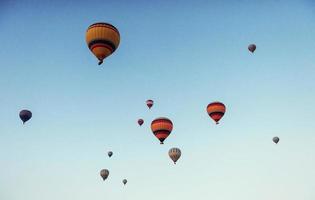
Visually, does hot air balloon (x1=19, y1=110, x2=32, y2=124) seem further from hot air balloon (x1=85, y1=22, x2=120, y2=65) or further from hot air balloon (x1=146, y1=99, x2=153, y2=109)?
hot air balloon (x1=85, y1=22, x2=120, y2=65)

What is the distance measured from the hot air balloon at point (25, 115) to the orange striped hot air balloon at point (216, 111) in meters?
18.8

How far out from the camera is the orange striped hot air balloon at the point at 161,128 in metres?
31.2

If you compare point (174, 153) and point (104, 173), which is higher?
point (104, 173)

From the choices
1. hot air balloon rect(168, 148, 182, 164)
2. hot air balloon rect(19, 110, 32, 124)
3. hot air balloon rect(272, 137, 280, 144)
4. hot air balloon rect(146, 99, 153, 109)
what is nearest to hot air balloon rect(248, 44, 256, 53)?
hot air balloon rect(168, 148, 182, 164)

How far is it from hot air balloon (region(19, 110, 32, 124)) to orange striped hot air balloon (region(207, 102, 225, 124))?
18752mm

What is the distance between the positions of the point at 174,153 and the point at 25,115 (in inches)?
635

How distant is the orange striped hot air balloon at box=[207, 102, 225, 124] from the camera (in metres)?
32.7

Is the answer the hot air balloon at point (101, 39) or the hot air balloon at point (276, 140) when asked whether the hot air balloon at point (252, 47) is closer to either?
the hot air balloon at point (276, 140)

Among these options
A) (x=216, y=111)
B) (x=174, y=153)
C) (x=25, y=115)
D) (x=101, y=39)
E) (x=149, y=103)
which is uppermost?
(x=149, y=103)

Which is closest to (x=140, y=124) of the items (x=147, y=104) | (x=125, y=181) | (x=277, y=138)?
(x=147, y=104)

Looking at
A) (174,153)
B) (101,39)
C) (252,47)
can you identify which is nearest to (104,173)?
(174,153)

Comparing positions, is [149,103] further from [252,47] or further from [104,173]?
[252,47]

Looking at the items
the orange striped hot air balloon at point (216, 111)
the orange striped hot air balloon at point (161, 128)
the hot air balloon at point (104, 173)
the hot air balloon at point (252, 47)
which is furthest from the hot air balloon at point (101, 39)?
the hot air balloon at point (104, 173)

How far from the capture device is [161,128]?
31156 millimetres
